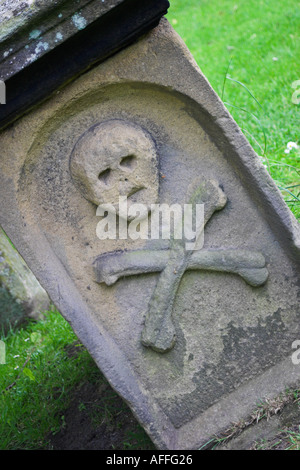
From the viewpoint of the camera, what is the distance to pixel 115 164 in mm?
1758

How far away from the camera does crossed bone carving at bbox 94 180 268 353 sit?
1805 mm

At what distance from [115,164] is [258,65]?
8.32ft

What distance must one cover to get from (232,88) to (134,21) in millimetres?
2299

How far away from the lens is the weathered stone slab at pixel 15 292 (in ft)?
10.0

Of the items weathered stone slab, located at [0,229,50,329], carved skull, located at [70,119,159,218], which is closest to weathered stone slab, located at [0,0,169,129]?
carved skull, located at [70,119,159,218]

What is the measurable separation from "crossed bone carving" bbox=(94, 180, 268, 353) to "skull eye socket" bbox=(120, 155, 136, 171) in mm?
237

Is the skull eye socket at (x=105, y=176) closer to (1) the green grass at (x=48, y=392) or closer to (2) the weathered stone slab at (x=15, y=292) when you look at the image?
(1) the green grass at (x=48, y=392)

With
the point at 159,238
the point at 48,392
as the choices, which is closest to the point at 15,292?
the point at 48,392

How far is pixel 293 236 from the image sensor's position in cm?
185

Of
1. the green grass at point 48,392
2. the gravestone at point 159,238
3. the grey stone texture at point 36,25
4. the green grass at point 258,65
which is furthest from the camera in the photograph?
the green grass at point 258,65

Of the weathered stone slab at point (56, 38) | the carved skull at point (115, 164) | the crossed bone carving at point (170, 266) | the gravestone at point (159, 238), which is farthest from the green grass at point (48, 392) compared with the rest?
the weathered stone slab at point (56, 38)

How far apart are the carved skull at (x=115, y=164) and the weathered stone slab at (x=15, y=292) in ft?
4.65

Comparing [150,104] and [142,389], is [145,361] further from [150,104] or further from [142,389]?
[150,104]

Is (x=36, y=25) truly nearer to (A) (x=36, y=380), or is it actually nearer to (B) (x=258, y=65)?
(A) (x=36, y=380)
